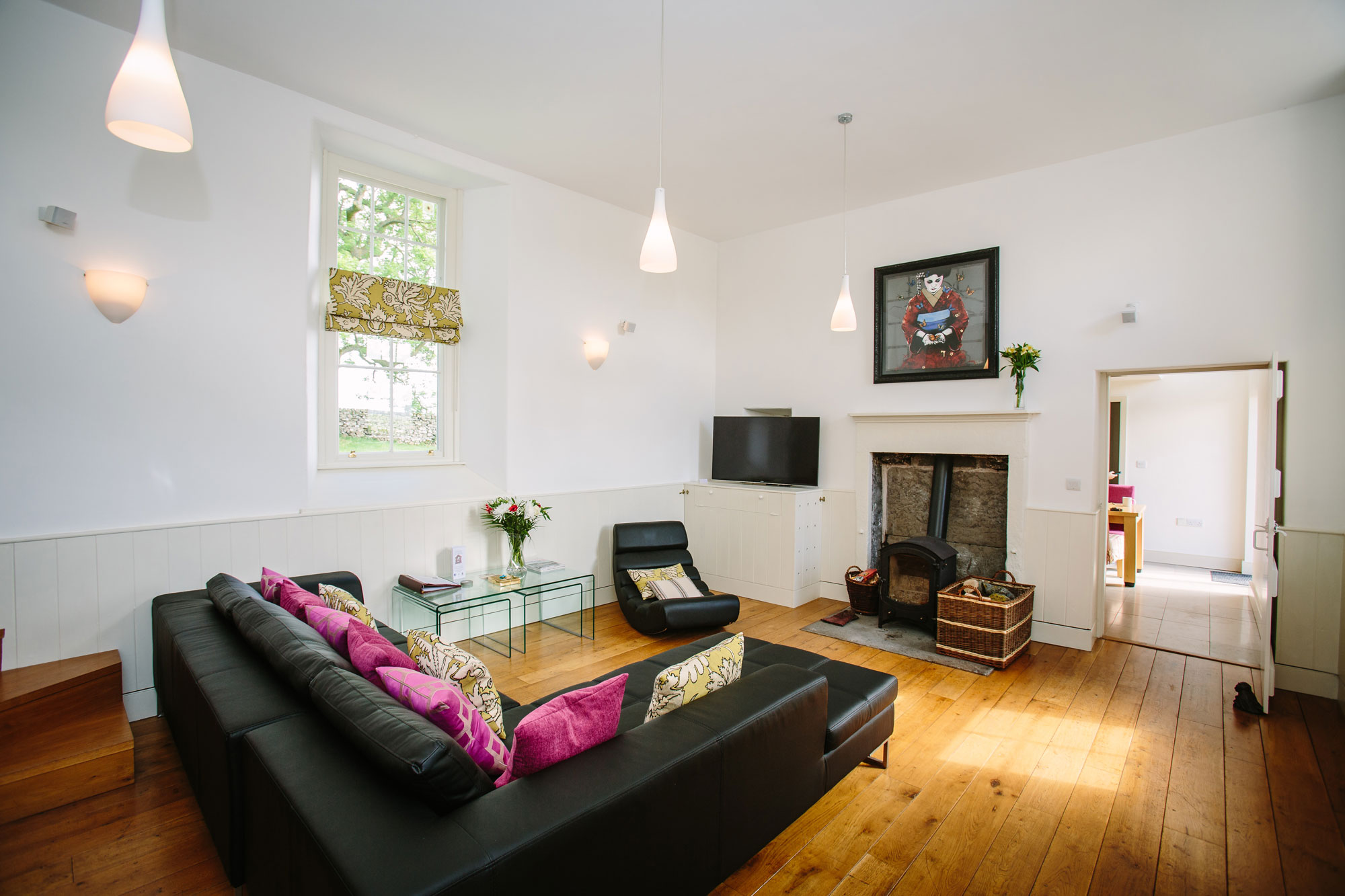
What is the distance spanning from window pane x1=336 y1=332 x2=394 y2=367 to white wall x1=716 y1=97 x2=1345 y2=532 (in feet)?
11.1

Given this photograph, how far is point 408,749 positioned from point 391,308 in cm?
349

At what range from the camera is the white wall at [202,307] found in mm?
2742

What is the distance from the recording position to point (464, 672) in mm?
1858

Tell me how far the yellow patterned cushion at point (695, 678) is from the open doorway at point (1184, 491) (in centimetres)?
471

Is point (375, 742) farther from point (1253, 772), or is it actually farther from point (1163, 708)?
point (1163, 708)

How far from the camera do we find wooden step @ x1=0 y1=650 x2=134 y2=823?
2180mm

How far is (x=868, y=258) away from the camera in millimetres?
5211

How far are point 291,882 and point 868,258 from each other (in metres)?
5.28

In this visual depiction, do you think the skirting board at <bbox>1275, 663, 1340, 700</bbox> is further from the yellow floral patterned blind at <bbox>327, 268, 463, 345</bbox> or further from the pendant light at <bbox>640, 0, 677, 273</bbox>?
the yellow floral patterned blind at <bbox>327, 268, 463, 345</bbox>

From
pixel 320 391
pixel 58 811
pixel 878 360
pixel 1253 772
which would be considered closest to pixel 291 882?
pixel 58 811

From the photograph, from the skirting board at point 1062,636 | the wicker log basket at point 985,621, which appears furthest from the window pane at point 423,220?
the skirting board at point 1062,636

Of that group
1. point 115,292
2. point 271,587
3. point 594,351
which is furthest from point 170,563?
point 594,351

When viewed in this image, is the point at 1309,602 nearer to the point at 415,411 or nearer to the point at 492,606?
the point at 492,606

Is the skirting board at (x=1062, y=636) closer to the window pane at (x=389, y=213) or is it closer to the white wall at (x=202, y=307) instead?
the white wall at (x=202, y=307)
